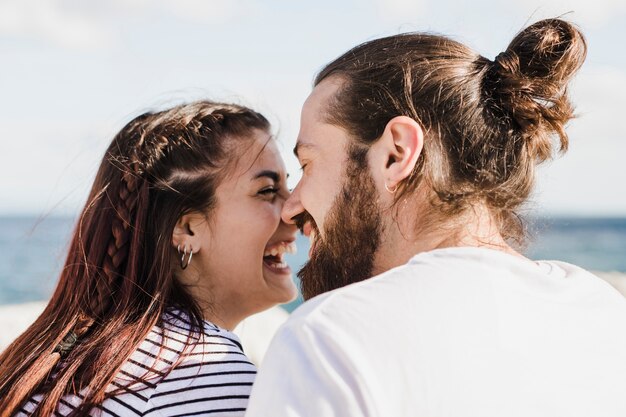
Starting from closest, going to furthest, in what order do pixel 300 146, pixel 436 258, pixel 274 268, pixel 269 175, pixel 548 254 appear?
pixel 436 258
pixel 300 146
pixel 269 175
pixel 274 268
pixel 548 254

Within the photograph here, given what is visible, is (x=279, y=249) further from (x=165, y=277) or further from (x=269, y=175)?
(x=165, y=277)

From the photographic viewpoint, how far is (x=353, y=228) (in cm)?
278

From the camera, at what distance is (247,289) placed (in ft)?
12.4

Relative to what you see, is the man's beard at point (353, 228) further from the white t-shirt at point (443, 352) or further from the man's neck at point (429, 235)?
the white t-shirt at point (443, 352)

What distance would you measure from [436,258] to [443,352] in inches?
11.6

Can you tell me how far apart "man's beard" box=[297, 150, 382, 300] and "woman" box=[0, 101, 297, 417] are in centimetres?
50

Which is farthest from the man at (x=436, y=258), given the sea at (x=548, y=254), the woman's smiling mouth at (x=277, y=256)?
the sea at (x=548, y=254)

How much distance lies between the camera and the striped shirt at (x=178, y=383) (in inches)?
107

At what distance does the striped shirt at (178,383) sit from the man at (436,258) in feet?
1.64

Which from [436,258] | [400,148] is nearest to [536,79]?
[400,148]

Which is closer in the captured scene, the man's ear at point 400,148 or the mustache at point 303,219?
the man's ear at point 400,148

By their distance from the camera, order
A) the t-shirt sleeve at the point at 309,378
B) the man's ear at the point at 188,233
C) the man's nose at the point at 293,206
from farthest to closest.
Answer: the man's ear at the point at 188,233 → the man's nose at the point at 293,206 → the t-shirt sleeve at the point at 309,378

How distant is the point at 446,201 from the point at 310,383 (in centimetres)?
101

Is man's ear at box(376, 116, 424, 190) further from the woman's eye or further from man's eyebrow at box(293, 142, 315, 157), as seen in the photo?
the woman's eye
